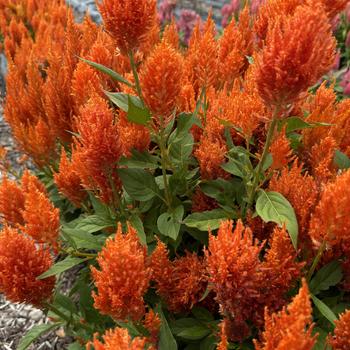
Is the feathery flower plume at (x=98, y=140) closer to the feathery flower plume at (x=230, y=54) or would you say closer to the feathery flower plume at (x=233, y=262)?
the feathery flower plume at (x=233, y=262)

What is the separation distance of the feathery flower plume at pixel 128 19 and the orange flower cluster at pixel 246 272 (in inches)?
31.0

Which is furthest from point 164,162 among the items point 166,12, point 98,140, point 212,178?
point 166,12

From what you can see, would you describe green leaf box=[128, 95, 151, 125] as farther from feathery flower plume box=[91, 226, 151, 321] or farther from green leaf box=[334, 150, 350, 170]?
green leaf box=[334, 150, 350, 170]

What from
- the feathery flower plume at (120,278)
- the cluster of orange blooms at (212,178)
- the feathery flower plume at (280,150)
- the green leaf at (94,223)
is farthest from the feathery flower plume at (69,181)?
the feathery flower plume at (280,150)

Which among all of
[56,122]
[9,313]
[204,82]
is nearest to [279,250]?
[204,82]

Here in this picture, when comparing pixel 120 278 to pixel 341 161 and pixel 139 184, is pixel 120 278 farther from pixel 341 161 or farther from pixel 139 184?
pixel 341 161

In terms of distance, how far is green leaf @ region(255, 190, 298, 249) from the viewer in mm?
1399

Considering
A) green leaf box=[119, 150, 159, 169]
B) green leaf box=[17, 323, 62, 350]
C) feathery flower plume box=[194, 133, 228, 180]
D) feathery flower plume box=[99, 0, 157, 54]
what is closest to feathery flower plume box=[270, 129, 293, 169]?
feathery flower plume box=[194, 133, 228, 180]

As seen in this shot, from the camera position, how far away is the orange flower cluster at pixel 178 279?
1.52 m

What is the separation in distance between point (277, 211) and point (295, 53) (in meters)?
0.61

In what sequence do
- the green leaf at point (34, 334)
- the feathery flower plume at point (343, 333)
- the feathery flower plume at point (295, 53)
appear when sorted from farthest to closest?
the green leaf at point (34, 334)
the feathery flower plume at point (343, 333)
the feathery flower plume at point (295, 53)

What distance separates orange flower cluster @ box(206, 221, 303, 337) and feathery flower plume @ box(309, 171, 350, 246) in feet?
0.36

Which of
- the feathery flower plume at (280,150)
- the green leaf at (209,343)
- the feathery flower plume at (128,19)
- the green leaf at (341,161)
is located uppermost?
the feathery flower plume at (128,19)

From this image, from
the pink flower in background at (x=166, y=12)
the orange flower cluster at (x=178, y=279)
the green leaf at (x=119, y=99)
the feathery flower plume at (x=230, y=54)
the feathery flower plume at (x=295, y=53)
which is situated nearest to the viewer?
the feathery flower plume at (x=295, y=53)
